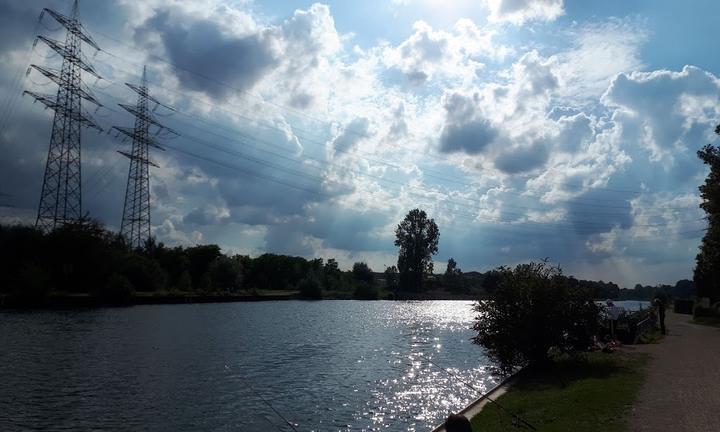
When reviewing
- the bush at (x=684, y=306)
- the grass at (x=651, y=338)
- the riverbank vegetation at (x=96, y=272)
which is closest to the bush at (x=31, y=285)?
the riverbank vegetation at (x=96, y=272)

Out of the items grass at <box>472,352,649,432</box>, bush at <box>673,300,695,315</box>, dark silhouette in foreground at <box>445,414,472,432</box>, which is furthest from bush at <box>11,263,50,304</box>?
dark silhouette in foreground at <box>445,414,472,432</box>

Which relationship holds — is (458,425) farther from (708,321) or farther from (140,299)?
(140,299)

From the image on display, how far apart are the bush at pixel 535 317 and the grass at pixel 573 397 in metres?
1.15

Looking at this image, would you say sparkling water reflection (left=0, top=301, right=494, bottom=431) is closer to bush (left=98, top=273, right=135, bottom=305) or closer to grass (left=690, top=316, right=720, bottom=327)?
grass (left=690, top=316, right=720, bottom=327)

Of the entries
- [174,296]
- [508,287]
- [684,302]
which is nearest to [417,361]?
[508,287]

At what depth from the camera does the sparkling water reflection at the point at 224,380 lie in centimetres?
2108

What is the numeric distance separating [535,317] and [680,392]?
874 centimetres

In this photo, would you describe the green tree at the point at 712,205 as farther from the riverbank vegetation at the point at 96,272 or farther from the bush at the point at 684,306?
the bush at the point at 684,306

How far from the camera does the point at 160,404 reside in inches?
911

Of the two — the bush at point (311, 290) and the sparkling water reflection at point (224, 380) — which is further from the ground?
the bush at point (311, 290)

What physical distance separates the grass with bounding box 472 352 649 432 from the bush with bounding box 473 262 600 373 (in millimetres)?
1150

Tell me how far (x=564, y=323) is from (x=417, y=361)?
12.9 meters

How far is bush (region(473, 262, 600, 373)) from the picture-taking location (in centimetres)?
2658

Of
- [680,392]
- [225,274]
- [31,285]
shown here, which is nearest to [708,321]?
[680,392]
